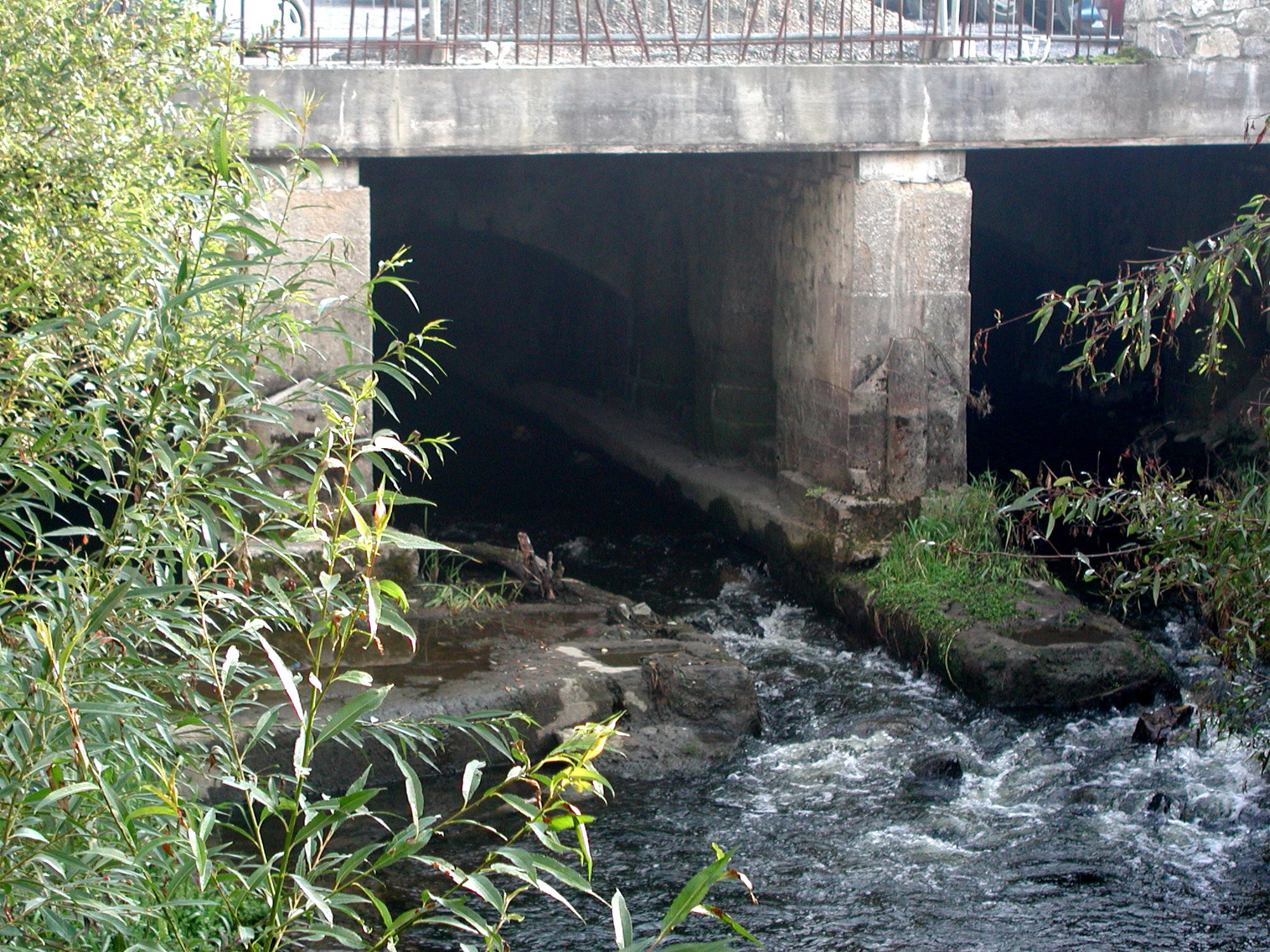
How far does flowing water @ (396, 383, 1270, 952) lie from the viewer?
4750 mm

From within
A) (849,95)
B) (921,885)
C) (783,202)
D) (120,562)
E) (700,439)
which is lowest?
(921,885)

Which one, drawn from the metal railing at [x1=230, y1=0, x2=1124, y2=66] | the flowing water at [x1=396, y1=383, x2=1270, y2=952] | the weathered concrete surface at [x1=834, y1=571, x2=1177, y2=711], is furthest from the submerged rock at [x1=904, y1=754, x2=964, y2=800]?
the metal railing at [x1=230, y1=0, x2=1124, y2=66]

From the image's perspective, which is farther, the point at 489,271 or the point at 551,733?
the point at 489,271

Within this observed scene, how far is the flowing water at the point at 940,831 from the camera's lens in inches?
187

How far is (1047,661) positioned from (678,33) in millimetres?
5685

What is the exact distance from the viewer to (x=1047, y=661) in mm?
6645

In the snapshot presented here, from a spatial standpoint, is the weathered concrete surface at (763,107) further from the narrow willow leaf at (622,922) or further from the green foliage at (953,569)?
the narrow willow leaf at (622,922)

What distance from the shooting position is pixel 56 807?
96.1 inches

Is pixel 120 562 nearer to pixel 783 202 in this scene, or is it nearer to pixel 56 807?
pixel 56 807

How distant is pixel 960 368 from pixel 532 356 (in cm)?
822

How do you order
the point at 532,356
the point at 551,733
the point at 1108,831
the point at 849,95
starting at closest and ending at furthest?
the point at 1108,831 < the point at 551,733 < the point at 849,95 < the point at 532,356

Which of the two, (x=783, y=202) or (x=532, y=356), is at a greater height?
(x=783, y=202)

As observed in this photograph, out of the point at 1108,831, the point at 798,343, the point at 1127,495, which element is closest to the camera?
the point at 1127,495

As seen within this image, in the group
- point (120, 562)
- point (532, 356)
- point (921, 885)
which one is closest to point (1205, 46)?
point (921, 885)
